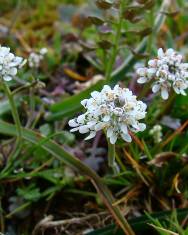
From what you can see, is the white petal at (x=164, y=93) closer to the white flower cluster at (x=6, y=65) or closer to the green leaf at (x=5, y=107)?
the white flower cluster at (x=6, y=65)

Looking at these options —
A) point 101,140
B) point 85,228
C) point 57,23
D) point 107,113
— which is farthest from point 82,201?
point 57,23

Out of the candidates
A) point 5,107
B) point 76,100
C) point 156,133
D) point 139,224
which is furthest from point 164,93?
point 5,107

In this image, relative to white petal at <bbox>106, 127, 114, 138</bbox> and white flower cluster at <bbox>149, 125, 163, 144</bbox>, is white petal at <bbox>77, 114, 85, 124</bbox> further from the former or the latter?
white flower cluster at <bbox>149, 125, 163, 144</bbox>

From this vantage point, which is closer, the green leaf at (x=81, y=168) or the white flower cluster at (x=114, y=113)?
the white flower cluster at (x=114, y=113)

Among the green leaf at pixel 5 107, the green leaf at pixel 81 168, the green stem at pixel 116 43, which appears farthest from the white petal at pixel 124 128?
the green leaf at pixel 5 107

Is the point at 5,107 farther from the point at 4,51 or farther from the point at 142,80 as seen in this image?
the point at 142,80

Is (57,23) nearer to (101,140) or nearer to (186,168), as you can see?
(101,140)
